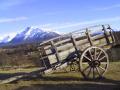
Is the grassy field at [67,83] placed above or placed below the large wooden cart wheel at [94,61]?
below

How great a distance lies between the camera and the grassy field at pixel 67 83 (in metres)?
17.0

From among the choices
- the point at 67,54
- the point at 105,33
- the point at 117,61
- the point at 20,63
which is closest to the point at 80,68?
the point at 67,54

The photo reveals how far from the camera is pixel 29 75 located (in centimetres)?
1956

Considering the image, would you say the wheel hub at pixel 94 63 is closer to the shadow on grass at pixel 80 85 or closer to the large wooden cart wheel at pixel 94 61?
the large wooden cart wheel at pixel 94 61

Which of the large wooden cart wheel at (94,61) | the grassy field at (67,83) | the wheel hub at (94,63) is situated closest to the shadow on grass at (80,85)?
the grassy field at (67,83)

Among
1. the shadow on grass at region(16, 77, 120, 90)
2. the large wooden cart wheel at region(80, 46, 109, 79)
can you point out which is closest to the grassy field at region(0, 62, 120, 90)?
the shadow on grass at region(16, 77, 120, 90)

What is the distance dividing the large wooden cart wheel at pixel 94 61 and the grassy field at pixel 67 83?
0.35 metres

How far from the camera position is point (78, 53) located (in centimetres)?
1961

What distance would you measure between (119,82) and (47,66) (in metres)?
3.15

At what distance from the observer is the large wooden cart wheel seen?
19344 millimetres

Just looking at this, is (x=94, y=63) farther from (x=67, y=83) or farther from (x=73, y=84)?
(x=73, y=84)

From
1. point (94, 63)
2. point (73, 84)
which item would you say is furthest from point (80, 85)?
point (94, 63)

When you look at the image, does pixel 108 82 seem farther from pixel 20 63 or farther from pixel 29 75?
pixel 20 63

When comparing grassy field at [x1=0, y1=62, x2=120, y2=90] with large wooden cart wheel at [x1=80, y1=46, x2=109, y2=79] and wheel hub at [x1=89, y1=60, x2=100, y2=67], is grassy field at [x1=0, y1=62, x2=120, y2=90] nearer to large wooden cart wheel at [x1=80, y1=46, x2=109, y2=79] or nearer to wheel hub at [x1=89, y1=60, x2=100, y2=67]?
large wooden cart wheel at [x1=80, y1=46, x2=109, y2=79]
